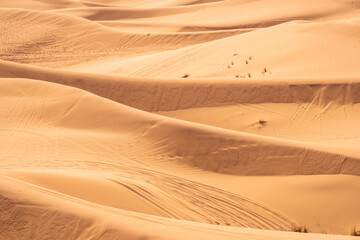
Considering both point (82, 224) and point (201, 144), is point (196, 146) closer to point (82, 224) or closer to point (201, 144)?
point (201, 144)

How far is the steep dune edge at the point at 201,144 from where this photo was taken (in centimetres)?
761

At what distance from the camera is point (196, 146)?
8.00 metres

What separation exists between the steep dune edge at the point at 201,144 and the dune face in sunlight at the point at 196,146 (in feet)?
0.06

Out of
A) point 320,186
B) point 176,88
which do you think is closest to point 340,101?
point 176,88

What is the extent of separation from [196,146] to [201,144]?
3.2 inches

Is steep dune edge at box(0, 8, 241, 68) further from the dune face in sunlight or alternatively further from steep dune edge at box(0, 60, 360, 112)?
steep dune edge at box(0, 60, 360, 112)

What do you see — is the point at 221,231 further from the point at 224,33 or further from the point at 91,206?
the point at 224,33

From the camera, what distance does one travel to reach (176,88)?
11812 mm

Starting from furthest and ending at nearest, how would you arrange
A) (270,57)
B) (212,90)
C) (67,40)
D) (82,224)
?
(67,40) → (270,57) → (212,90) → (82,224)

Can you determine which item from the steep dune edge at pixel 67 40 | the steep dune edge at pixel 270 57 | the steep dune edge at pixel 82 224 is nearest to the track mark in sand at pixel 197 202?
the steep dune edge at pixel 82 224

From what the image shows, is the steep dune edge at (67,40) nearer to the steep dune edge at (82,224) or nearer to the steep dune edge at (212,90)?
the steep dune edge at (212,90)

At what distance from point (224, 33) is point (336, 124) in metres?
13.3

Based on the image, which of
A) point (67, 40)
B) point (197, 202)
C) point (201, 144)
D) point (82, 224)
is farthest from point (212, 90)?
point (67, 40)

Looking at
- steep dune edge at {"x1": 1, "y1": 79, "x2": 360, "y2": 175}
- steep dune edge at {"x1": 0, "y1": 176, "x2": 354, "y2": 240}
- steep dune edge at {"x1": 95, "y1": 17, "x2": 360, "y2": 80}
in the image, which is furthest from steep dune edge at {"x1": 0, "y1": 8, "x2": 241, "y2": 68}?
steep dune edge at {"x1": 0, "y1": 176, "x2": 354, "y2": 240}
